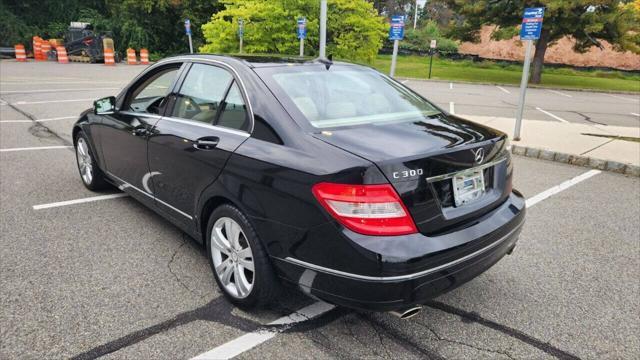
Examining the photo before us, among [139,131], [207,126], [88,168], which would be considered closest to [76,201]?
[88,168]

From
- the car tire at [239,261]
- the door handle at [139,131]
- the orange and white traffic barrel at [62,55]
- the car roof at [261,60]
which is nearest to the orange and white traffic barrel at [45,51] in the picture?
the orange and white traffic barrel at [62,55]

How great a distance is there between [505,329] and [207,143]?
85.8 inches

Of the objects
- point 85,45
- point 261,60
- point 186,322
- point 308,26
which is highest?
point 308,26

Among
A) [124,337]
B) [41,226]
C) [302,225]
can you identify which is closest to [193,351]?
[124,337]

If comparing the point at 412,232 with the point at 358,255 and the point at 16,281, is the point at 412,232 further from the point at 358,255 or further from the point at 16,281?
the point at 16,281

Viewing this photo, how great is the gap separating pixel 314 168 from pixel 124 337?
1.48m

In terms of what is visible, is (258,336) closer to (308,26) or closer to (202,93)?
(202,93)

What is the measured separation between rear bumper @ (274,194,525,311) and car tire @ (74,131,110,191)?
3.26m

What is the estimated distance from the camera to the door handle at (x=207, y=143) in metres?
2.98

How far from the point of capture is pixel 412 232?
2322 mm

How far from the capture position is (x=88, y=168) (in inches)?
202

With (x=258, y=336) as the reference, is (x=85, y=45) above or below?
above

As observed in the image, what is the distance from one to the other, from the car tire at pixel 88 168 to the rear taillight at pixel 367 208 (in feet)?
11.7

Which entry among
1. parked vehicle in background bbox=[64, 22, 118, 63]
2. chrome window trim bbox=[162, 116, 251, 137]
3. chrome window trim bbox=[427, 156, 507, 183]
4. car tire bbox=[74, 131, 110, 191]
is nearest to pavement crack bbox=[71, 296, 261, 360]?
chrome window trim bbox=[162, 116, 251, 137]
